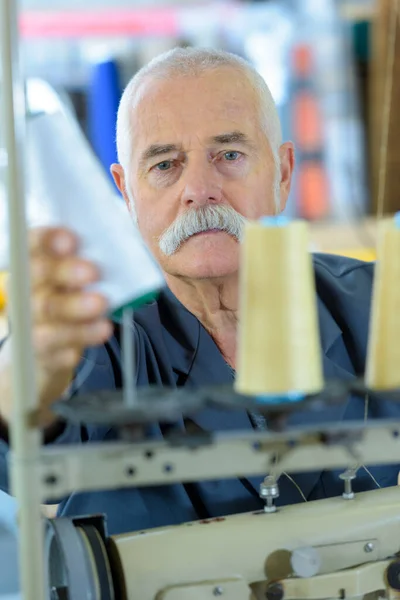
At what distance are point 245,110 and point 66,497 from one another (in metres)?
0.61

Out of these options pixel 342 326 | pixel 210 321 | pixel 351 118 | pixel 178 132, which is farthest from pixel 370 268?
pixel 351 118

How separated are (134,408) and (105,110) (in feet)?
3.65

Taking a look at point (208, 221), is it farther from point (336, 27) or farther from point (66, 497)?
point (336, 27)

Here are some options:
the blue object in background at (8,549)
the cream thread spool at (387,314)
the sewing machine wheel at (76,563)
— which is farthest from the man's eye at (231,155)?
the blue object in background at (8,549)

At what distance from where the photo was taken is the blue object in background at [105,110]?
158 cm

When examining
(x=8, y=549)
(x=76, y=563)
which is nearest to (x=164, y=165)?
(x=76, y=563)

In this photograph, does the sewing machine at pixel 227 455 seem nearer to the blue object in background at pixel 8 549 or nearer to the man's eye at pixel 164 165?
the man's eye at pixel 164 165

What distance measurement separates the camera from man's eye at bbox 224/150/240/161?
1.46 m

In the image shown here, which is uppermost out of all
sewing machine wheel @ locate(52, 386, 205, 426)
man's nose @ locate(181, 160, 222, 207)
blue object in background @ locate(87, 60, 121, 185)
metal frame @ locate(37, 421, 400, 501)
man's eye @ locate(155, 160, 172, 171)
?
blue object in background @ locate(87, 60, 121, 185)

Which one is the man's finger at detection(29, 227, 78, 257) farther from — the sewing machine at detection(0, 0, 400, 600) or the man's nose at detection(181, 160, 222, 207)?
the man's nose at detection(181, 160, 222, 207)

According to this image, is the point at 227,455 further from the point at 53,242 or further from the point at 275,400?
the point at 53,242

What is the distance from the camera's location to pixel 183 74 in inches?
57.0

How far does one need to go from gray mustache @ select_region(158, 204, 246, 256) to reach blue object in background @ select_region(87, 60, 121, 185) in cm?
18

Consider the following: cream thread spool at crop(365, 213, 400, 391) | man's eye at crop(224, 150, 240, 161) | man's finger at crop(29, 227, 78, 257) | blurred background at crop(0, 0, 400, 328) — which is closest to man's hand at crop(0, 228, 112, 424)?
man's finger at crop(29, 227, 78, 257)
